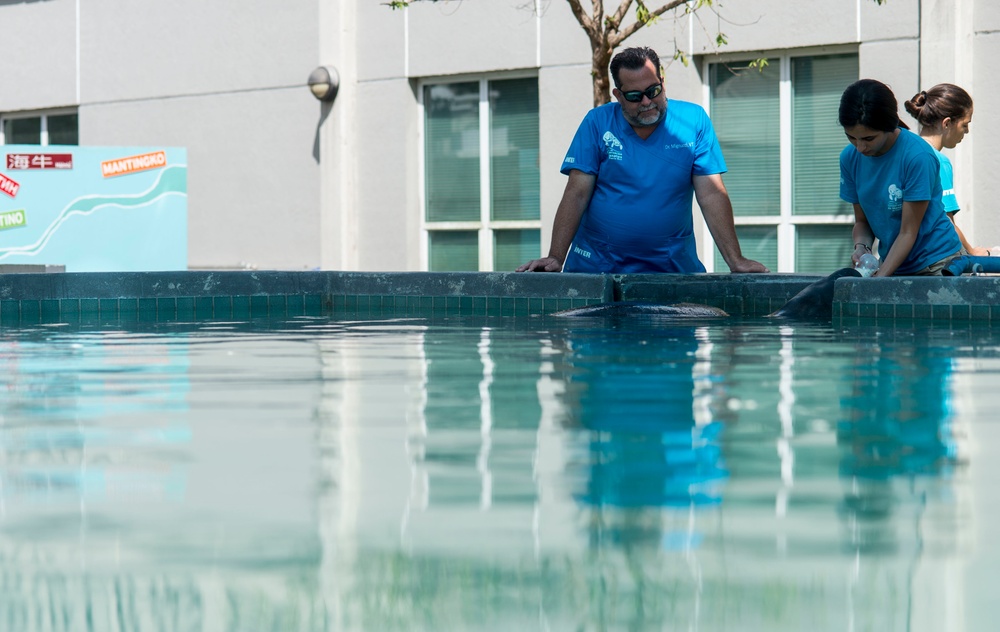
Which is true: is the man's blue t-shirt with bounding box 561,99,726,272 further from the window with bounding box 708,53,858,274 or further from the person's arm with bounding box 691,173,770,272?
the window with bounding box 708,53,858,274

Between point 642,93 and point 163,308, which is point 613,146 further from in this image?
point 163,308

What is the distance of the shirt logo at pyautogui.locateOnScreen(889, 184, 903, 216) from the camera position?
636 cm

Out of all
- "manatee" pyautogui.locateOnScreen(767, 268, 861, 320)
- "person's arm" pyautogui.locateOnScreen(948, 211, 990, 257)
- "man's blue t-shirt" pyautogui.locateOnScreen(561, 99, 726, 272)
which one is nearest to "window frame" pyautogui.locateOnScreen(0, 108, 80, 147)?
"man's blue t-shirt" pyautogui.locateOnScreen(561, 99, 726, 272)

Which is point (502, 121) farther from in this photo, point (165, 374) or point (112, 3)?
point (165, 374)

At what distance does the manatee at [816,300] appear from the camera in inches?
279

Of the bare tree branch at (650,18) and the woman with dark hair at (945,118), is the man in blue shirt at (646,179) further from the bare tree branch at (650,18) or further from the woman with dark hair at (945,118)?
the bare tree branch at (650,18)

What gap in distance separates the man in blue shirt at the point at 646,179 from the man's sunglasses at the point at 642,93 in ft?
0.11

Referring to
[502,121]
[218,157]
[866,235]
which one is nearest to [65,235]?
[218,157]

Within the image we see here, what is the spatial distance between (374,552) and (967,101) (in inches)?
225

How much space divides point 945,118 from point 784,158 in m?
5.85

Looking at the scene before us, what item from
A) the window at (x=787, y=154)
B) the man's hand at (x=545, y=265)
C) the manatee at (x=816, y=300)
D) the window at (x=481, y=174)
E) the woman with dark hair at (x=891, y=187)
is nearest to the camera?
the woman with dark hair at (x=891, y=187)

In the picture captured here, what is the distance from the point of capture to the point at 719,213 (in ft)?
22.9

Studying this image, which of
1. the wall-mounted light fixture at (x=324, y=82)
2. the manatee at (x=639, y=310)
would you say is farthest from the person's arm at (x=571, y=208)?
the wall-mounted light fixture at (x=324, y=82)

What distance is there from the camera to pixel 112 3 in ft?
55.9
